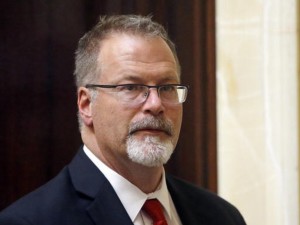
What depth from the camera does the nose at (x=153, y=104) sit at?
1.54 meters

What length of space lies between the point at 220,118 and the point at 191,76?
0.23m

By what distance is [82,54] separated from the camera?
1.68m

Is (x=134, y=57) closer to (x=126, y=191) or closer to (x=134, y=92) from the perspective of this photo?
(x=134, y=92)

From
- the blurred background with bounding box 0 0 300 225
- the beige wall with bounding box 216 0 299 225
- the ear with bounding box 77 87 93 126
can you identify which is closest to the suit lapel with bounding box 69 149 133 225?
the ear with bounding box 77 87 93 126

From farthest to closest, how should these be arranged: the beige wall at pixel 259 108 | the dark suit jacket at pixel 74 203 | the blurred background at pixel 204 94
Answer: the beige wall at pixel 259 108
the blurred background at pixel 204 94
the dark suit jacket at pixel 74 203

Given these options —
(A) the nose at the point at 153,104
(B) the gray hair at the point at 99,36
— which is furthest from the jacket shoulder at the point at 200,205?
(B) the gray hair at the point at 99,36

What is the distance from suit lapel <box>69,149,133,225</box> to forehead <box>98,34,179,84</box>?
0.28 metres

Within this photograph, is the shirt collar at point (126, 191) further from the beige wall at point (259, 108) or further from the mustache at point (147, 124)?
the beige wall at point (259, 108)

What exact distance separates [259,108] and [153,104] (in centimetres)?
95

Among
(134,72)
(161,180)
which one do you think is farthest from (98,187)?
(134,72)

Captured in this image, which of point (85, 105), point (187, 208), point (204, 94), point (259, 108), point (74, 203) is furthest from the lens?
point (259, 108)

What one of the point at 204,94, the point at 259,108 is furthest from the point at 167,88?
the point at 259,108

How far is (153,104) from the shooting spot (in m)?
1.54

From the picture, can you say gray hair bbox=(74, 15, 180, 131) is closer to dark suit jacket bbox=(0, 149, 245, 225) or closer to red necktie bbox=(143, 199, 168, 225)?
dark suit jacket bbox=(0, 149, 245, 225)
